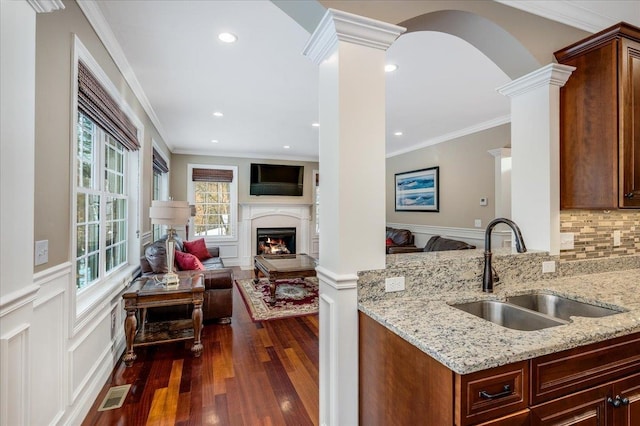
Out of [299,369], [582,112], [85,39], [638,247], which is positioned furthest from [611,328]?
[85,39]

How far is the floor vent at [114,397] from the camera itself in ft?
6.96

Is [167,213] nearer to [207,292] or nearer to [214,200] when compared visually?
[207,292]

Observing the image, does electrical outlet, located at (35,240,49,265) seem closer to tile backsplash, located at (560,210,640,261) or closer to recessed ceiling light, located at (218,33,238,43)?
recessed ceiling light, located at (218,33,238,43)

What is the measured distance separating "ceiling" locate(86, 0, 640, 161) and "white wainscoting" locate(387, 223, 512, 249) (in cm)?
164

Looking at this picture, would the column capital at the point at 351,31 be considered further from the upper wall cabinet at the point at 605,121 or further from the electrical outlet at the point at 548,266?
the electrical outlet at the point at 548,266

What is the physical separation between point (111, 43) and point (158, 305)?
2143 mm

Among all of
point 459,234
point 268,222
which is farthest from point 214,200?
point 459,234

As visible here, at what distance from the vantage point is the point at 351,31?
1478 millimetres

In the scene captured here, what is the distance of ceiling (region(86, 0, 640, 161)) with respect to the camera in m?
2.17

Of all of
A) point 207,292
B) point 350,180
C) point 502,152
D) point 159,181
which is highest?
point 502,152

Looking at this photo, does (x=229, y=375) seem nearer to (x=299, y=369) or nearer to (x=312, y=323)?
(x=299, y=369)

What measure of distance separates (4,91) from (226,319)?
3103 millimetres

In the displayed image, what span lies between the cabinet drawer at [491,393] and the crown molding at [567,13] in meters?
2.00

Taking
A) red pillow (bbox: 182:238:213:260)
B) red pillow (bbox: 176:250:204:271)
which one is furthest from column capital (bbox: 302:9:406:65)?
red pillow (bbox: 182:238:213:260)
